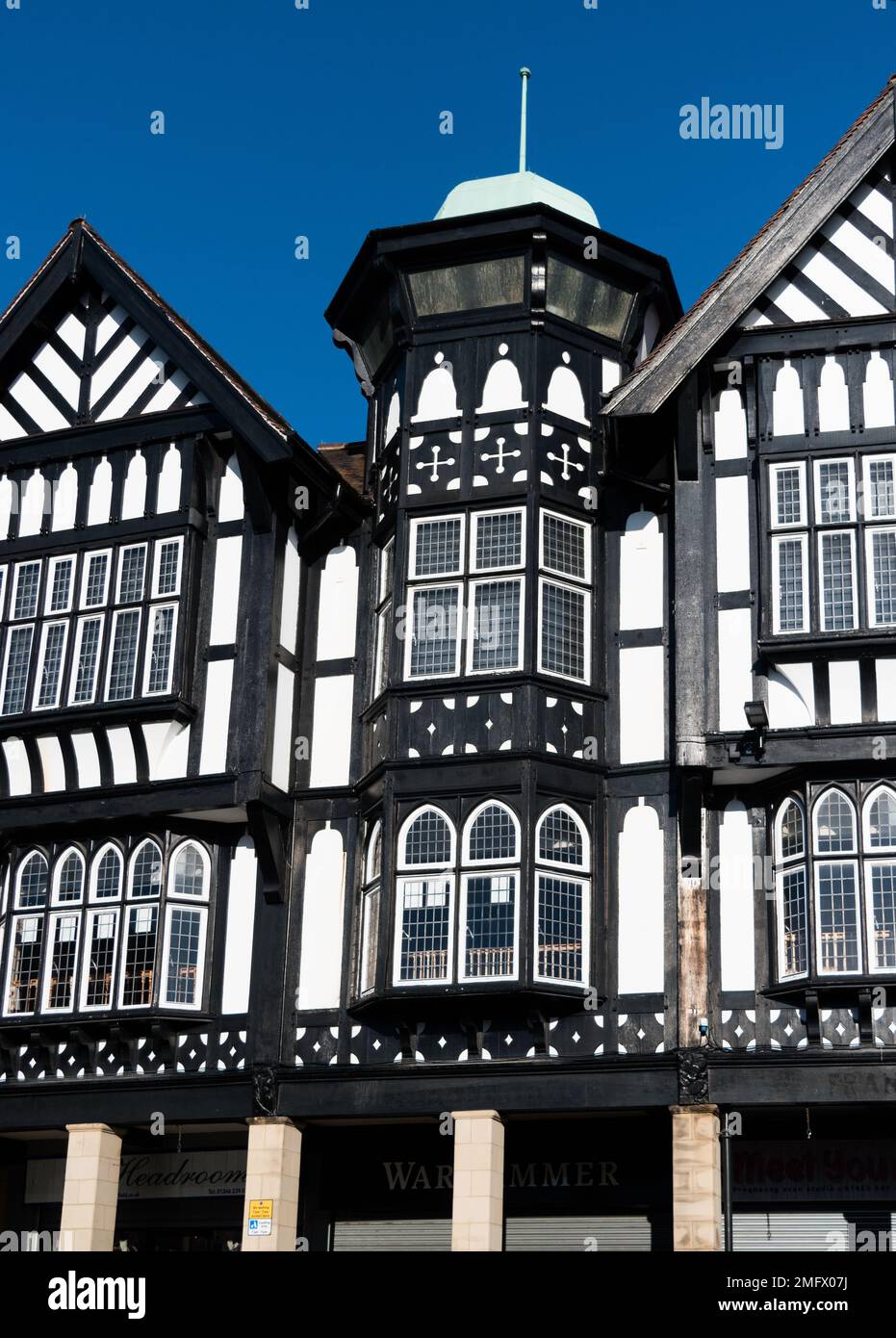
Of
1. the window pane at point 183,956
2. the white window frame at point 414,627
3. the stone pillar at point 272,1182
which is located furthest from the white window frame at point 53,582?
the stone pillar at point 272,1182

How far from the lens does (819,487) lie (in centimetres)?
2336

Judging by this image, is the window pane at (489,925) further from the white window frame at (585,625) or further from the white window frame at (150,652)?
the white window frame at (150,652)

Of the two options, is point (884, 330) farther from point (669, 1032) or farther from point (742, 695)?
point (669, 1032)

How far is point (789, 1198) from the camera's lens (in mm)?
23469

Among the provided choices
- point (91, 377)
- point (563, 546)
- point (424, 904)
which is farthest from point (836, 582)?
point (91, 377)

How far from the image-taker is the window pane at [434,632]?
24.4 metres

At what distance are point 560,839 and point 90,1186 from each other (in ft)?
27.1

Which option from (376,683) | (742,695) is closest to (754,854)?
(742,695)

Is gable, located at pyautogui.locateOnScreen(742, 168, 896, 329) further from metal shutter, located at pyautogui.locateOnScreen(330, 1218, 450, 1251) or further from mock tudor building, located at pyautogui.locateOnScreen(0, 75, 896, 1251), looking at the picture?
metal shutter, located at pyautogui.locateOnScreen(330, 1218, 450, 1251)

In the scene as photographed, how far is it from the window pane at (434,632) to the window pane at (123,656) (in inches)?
166

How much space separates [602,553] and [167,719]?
22.1 feet

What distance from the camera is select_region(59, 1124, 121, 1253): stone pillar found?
942 inches

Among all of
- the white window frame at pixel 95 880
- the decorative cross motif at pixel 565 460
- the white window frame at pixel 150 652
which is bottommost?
the white window frame at pixel 95 880

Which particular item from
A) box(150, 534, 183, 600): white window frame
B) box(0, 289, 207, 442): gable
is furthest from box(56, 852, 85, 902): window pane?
box(0, 289, 207, 442): gable
